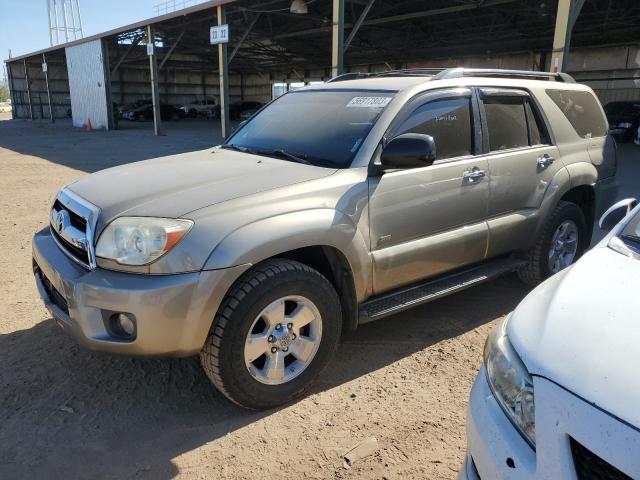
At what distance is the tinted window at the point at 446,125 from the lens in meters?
3.46

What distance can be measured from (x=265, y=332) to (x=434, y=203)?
1.45 metres

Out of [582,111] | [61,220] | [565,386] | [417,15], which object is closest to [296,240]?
[61,220]

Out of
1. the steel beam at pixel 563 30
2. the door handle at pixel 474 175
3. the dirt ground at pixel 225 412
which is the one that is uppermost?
the steel beam at pixel 563 30

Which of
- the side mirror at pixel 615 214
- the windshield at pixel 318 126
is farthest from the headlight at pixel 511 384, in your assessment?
the windshield at pixel 318 126

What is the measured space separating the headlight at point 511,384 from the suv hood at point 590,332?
46mm

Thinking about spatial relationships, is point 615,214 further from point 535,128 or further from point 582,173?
point 582,173

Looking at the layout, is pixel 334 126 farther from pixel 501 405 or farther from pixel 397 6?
pixel 397 6

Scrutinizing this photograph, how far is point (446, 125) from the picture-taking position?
3.62 metres

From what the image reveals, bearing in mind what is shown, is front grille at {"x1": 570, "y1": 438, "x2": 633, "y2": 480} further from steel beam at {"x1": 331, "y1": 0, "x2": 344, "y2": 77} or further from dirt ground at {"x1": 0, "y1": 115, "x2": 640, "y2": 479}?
steel beam at {"x1": 331, "y1": 0, "x2": 344, "y2": 77}

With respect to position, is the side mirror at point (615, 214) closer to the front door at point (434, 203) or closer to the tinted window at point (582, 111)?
the front door at point (434, 203)

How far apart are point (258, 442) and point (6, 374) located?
172 cm

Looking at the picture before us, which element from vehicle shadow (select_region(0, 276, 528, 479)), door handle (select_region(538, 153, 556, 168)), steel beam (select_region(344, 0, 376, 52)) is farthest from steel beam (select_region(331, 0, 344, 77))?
vehicle shadow (select_region(0, 276, 528, 479))

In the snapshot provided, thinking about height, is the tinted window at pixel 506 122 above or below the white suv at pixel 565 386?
above

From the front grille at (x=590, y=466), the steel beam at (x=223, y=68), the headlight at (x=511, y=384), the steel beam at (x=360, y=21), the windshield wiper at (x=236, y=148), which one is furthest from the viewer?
the steel beam at (x=223, y=68)
